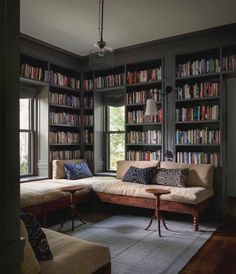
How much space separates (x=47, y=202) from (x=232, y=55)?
143 inches

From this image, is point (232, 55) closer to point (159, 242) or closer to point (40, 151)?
point (159, 242)

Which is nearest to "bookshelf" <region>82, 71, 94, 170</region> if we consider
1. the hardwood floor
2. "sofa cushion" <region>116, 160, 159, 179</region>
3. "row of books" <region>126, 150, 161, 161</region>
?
"sofa cushion" <region>116, 160, 159, 179</region>

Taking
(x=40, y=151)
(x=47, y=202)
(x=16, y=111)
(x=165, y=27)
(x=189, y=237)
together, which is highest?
(x=165, y=27)

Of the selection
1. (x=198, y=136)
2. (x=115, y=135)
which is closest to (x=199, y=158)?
(x=198, y=136)

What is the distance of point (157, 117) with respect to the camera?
4.93 metres

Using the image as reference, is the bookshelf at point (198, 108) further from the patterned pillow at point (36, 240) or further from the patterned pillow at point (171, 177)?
the patterned pillow at point (36, 240)

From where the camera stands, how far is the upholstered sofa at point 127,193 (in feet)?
12.0

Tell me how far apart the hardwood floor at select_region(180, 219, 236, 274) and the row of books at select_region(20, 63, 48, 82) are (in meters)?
3.81

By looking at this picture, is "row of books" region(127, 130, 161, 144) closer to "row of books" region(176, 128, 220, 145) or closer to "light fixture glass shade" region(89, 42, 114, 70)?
"row of books" region(176, 128, 220, 145)

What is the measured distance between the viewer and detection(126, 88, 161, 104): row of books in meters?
4.98

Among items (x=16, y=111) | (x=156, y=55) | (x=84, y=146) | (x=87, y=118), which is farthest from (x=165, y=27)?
(x=16, y=111)

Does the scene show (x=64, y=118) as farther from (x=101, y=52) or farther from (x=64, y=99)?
(x=101, y=52)

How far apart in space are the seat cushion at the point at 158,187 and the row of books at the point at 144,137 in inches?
38.2

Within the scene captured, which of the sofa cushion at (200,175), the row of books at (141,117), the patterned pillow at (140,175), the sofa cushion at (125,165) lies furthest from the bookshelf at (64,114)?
the sofa cushion at (200,175)
